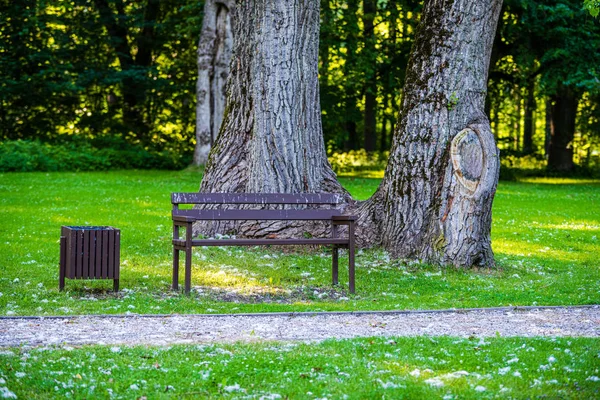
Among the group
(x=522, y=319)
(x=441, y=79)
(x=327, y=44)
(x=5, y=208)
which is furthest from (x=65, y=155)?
(x=522, y=319)

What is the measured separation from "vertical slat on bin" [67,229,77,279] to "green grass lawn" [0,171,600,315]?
31 centimetres

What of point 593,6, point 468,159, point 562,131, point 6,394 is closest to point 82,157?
point 562,131

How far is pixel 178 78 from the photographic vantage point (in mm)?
45625

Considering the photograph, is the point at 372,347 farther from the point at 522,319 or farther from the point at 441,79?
the point at 441,79

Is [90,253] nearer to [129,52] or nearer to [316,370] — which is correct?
[316,370]

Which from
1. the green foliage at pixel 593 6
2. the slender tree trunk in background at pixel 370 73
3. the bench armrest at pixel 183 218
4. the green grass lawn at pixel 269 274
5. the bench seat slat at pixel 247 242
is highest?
the slender tree trunk in background at pixel 370 73

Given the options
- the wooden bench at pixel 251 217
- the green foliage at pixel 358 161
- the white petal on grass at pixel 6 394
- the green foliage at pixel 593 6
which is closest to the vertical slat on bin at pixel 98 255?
the wooden bench at pixel 251 217

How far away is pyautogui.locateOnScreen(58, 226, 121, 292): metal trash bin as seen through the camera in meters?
10.0

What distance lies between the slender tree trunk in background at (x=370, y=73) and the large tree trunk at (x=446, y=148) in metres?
20.6

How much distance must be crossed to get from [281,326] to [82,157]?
30158 millimetres

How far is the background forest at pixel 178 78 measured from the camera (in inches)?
1259

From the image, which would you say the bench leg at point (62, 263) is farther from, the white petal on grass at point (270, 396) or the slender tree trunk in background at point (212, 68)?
the slender tree trunk in background at point (212, 68)

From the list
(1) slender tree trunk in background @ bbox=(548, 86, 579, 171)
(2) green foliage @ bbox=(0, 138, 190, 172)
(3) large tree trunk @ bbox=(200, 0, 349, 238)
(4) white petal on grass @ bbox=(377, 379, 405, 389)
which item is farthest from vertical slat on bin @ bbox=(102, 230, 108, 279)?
(1) slender tree trunk in background @ bbox=(548, 86, 579, 171)

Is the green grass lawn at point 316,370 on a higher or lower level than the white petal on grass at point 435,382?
lower
